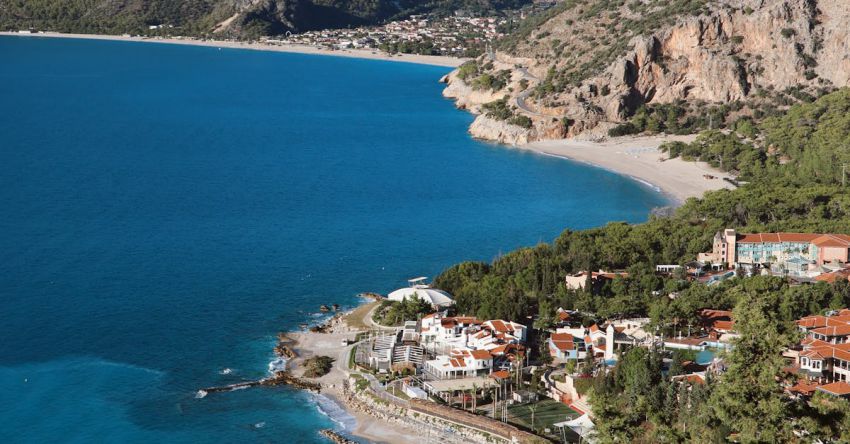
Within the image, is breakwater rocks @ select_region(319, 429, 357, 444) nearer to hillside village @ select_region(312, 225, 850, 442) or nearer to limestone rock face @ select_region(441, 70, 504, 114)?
hillside village @ select_region(312, 225, 850, 442)

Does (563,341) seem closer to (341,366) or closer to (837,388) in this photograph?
(341,366)

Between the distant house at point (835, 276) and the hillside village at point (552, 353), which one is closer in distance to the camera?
the hillside village at point (552, 353)

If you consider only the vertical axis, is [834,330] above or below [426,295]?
above

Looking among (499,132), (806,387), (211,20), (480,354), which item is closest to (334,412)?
(480,354)

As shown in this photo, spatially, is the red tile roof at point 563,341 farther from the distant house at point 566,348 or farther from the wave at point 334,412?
the wave at point 334,412

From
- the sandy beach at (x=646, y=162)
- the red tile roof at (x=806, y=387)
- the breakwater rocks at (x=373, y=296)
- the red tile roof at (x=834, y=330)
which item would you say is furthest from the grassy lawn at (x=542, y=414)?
the sandy beach at (x=646, y=162)

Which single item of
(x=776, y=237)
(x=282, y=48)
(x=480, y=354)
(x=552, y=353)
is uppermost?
(x=282, y=48)
